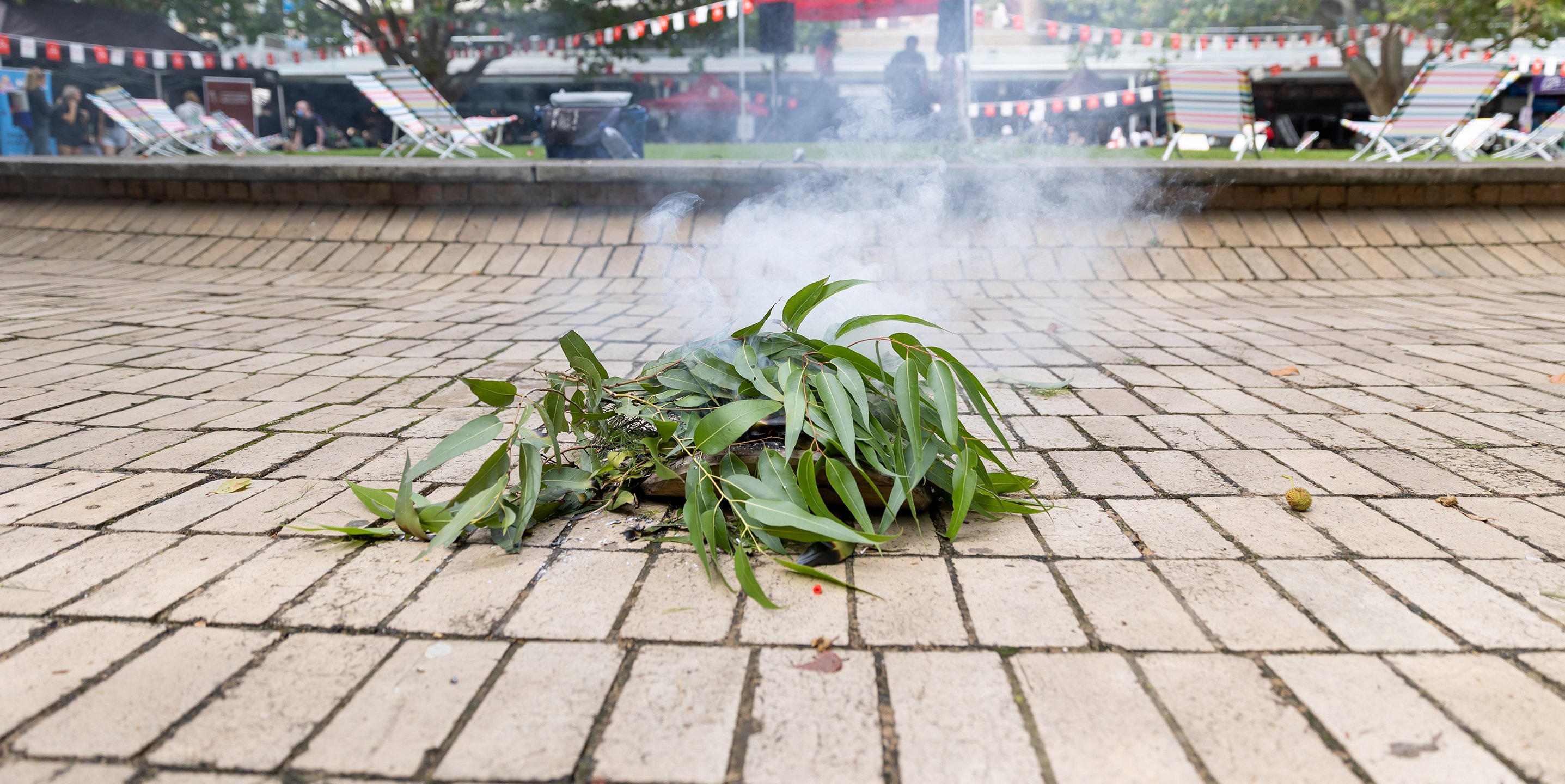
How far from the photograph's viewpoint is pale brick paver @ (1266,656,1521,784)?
113 cm

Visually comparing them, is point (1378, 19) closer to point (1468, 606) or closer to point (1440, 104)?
point (1440, 104)

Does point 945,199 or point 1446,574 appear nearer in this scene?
point 1446,574

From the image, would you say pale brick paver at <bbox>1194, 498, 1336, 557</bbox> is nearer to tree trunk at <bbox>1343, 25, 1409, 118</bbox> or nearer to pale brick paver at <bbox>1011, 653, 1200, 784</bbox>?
pale brick paver at <bbox>1011, 653, 1200, 784</bbox>

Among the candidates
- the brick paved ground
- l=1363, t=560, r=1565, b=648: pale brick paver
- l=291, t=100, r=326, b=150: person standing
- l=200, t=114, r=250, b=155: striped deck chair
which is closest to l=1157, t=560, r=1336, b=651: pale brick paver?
the brick paved ground

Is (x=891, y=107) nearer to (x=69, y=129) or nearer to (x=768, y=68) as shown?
(x=768, y=68)

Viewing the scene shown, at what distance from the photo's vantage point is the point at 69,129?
43.5 ft

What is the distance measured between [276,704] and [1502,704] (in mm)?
1727

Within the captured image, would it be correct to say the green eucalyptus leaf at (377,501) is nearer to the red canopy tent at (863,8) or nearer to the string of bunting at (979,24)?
the red canopy tent at (863,8)

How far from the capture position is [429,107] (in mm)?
8867

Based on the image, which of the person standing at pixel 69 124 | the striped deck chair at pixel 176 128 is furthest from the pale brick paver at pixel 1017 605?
the person standing at pixel 69 124

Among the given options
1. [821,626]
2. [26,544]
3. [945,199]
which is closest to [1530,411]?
[821,626]

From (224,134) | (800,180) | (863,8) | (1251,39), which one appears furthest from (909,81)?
(224,134)

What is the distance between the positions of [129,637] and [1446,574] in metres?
2.28

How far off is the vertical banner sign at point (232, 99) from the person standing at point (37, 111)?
2975 mm
